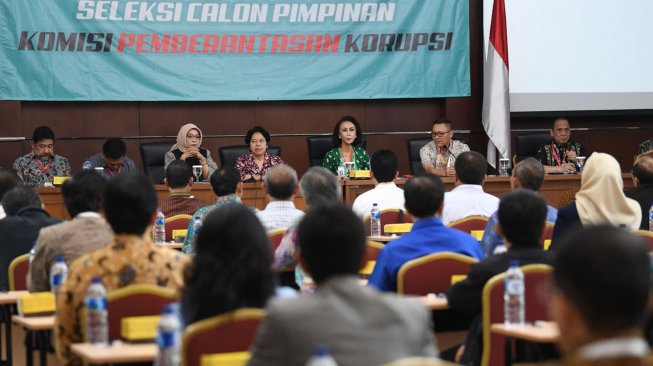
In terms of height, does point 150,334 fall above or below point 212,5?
below

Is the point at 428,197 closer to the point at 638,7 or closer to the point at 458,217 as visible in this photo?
the point at 458,217

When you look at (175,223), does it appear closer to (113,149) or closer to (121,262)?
(113,149)

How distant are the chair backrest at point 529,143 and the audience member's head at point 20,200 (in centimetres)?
584

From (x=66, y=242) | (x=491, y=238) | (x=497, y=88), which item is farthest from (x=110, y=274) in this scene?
(x=497, y=88)

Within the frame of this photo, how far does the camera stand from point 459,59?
10.4 meters

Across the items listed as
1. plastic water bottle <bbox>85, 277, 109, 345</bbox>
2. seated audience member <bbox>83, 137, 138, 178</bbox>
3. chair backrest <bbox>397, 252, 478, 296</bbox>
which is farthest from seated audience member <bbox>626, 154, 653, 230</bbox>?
seated audience member <bbox>83, 137, 138, 178</bbox>

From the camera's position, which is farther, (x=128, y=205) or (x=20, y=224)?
(x=20, y=224)

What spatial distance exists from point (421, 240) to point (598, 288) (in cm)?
266

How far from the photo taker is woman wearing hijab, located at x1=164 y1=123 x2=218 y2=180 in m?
8.98

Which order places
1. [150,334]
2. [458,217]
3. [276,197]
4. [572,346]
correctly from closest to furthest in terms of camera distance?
[572,346] < [150,334] < [276,197] < [458,217]

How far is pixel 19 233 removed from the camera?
15.6 ft

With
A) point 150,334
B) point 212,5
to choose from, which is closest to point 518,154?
point 212,5

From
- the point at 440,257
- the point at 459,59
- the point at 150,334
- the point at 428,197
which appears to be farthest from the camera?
the point at 459,59

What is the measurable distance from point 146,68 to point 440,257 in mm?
6304
